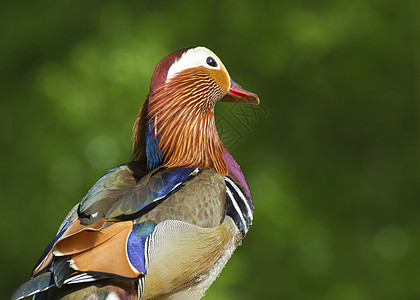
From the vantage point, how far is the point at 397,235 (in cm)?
316

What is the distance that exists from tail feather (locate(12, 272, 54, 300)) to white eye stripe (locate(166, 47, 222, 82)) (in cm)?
38

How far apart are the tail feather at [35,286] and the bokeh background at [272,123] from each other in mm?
1464

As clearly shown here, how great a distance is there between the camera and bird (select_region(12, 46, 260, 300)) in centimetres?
83

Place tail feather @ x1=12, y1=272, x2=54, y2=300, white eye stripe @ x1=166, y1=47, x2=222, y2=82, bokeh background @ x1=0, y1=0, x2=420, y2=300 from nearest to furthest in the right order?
tail feather @ x1=12, y1=272, x2=54, y2=300 < white eye stripe @ x1=166, y1=47, x2=222, y2=82 < bokeh background @ x1=0, y1=0, x2=420, y2=300

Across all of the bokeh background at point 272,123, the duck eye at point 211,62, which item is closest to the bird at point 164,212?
the duck eye at point 211,62

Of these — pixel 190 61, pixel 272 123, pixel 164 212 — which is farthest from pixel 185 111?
pixel 272 123

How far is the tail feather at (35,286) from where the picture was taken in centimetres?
78

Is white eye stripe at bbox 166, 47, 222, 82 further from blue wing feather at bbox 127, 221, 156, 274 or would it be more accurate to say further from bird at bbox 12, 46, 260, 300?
blue wing feather at bbox 127, 221, 156, 274

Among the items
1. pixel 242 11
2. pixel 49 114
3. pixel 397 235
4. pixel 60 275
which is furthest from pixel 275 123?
pixel 60 275

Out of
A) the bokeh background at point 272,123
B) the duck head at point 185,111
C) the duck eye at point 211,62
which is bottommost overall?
the bokeh background at point 272,123

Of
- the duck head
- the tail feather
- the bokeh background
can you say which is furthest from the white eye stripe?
the bokeh background

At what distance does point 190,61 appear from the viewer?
3.26 ft

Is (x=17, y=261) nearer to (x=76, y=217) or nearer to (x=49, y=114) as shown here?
(x=49, y=114)

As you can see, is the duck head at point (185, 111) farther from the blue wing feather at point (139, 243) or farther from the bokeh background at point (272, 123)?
the bokeh background at point (272, 123)
